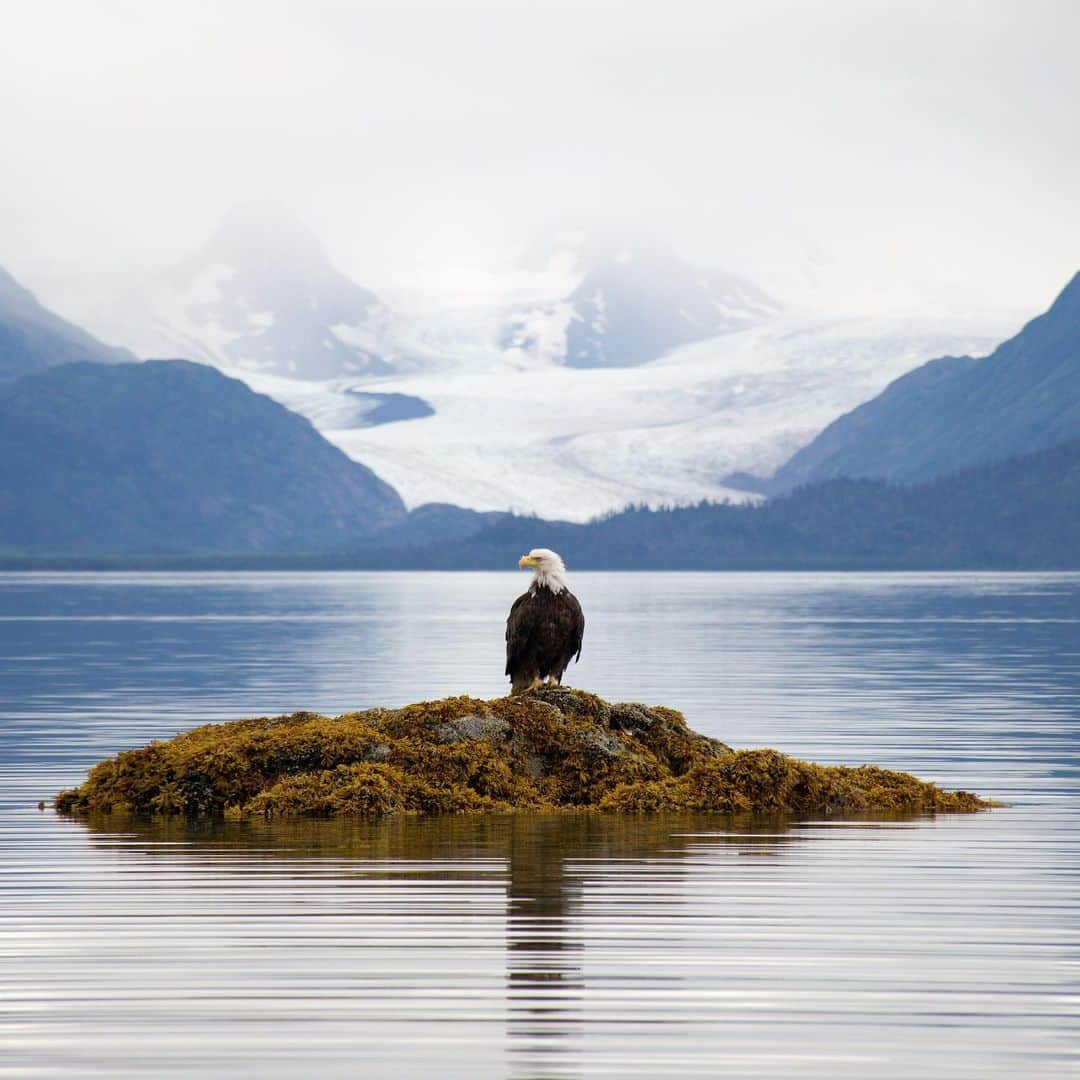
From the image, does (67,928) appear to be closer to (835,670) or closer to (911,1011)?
(911,1011)

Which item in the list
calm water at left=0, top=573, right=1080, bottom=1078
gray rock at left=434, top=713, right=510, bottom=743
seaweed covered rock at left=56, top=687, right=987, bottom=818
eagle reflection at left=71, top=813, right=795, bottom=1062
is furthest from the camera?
gray rock at left=434, top=713, right=510, bottom=743

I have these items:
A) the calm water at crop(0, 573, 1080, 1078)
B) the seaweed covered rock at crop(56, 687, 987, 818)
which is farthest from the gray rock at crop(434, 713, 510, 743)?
the calm water at crop(0, 573, 1080, 1078)

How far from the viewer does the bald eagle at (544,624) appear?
2008 cm

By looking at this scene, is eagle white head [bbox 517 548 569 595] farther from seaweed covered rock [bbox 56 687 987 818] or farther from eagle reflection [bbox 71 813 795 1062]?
eagle reflection [bbox 71 813 795 1062]

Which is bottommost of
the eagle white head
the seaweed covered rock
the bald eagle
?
the seaweed covered rock

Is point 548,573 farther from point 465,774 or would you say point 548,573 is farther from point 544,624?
point 465,774

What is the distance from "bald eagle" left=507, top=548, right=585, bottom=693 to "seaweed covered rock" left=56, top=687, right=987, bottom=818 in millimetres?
468

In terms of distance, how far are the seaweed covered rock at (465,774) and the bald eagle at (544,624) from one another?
468 mm

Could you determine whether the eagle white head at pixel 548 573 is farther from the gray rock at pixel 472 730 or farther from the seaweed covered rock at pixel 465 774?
the gray rock at pixel 472 730

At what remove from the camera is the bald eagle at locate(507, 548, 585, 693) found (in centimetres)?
2008

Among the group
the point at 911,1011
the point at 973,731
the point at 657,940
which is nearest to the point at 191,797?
the point at 657,940

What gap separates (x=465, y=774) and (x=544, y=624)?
1.82 meters

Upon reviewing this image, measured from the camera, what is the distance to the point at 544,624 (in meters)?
20.1

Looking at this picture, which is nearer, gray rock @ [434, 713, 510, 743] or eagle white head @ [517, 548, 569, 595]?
gray rock @ [434, 713, 510, 743]
